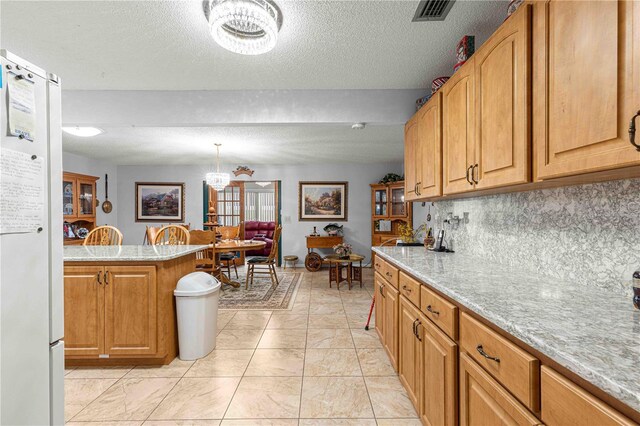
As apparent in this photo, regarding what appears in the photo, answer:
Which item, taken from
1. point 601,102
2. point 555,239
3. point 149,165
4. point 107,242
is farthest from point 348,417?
point 149,165

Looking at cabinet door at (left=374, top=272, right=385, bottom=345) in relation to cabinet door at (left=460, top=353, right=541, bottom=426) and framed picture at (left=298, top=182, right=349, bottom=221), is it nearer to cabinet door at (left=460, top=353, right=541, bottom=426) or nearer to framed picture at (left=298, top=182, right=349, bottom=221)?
cabinet door at (left=460, top=353, right=541, bottom=426)

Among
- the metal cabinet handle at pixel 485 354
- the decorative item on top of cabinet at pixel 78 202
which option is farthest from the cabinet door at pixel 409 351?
the decorative item on top of cabinet at pixel 78 202

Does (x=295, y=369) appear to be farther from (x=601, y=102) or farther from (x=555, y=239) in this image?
(x=601, y=102)

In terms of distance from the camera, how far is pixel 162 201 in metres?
7.02

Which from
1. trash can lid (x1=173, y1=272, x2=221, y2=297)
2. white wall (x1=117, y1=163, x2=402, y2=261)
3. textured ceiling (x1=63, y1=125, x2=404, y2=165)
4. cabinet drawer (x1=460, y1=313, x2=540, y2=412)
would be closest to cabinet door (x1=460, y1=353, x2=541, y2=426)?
cabinet drawer (x1=460, y1=313, x2=540, y2=412)

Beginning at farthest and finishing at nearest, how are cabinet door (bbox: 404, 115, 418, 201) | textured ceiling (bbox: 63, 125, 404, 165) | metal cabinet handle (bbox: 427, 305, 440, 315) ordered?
textured ceiling (bbox: 63, 125, 404, 165) → cabinet door (bbox: 404, 115, 418, 201) → metal cabinet handle (bbox: 427, 305, 440, 315)

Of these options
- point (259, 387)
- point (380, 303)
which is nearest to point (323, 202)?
point (380, 303)

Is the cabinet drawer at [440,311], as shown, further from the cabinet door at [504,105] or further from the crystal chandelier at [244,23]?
the crystal chandelier at [244,23]

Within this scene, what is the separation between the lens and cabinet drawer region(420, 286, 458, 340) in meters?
1.22

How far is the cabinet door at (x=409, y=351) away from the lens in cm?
167

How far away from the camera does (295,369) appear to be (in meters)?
2.33

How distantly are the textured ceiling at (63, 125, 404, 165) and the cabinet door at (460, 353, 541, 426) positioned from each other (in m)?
3.17

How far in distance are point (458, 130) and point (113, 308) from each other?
2806 mm

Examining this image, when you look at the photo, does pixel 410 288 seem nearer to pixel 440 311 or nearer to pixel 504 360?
pixel 440 311
